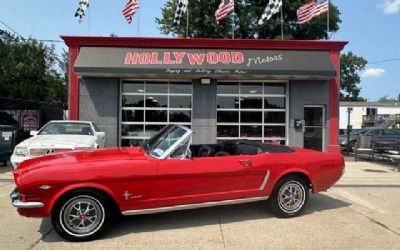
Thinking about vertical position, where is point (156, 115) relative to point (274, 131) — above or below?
above

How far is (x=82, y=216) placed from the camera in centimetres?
555

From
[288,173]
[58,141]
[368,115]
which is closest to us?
[288,173]

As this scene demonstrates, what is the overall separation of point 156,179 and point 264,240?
5.44 feet

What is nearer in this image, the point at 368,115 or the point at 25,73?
the point at 25,73

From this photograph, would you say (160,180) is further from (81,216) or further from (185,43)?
(185,43)

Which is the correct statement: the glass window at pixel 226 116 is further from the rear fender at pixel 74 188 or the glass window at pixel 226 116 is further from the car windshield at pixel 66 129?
the rear fender at pixel 74 188

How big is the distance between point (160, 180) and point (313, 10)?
46.1 ft

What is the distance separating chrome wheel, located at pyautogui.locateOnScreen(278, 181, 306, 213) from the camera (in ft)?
22.1

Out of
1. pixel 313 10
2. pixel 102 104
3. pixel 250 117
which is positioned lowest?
pixel 250 117

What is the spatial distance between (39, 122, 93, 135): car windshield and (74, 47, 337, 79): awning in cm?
356

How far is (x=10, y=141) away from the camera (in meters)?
13.2

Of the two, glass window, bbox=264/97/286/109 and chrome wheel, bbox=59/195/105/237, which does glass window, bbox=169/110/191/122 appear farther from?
chrome wheel, bbox=59/195/105/237

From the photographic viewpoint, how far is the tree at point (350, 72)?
8406cm

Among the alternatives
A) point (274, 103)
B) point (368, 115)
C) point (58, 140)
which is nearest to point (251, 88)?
point (274, 103)
